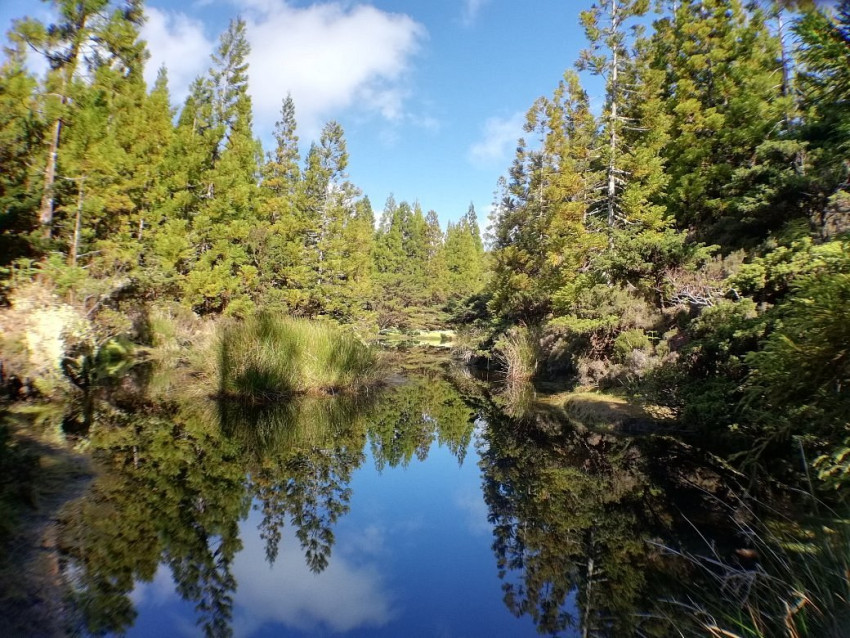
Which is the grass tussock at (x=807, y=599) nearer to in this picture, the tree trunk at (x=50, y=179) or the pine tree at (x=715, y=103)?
the tree trunk at (x=50, y=179)

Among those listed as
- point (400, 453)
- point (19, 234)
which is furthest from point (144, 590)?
point (19, 234)

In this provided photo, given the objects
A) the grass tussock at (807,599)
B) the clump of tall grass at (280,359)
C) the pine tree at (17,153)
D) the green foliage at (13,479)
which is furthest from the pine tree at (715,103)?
the pine tree at (17,153)

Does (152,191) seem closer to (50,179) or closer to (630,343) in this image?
(50,179)

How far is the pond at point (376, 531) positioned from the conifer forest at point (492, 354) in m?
0.04

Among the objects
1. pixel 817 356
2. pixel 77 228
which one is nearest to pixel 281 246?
pixel 77 228

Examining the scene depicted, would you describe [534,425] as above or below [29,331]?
below

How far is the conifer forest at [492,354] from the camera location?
11.4ft

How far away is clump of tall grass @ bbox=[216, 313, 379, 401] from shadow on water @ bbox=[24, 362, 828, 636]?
705 mm

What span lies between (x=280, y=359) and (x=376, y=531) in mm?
6376

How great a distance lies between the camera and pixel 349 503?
19.0 ft

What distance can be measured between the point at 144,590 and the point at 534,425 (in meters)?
7.63

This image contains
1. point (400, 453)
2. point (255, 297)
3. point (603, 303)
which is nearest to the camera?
point (400, 453)

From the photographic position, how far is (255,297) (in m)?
22.6

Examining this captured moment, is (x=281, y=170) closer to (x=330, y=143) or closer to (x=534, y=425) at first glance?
(x=330, y=143)
